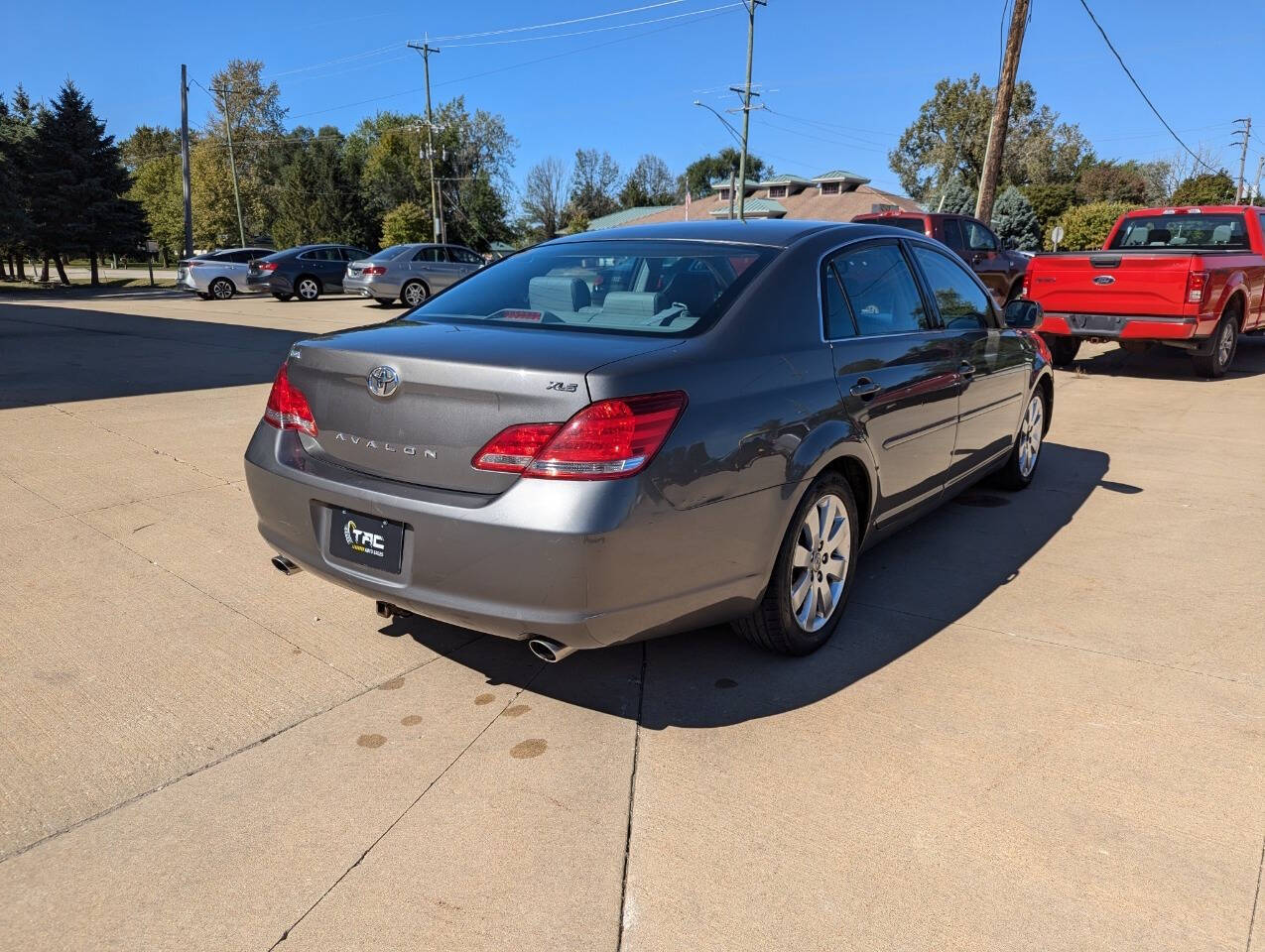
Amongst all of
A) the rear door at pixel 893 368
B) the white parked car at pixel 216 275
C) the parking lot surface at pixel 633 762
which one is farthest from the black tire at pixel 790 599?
the white parked car at pixel 216 275

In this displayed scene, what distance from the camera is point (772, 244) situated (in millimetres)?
3682

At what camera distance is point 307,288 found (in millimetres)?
24906

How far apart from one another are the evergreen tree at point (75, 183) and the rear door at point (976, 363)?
38.7 m

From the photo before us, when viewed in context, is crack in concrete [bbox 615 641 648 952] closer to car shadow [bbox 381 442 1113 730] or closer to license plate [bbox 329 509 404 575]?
car shadow [bbox 381 442 1113 730]

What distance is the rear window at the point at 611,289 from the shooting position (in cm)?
334

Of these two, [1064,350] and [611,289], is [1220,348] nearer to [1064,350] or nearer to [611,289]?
[1064,350]

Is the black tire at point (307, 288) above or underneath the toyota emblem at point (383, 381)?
above

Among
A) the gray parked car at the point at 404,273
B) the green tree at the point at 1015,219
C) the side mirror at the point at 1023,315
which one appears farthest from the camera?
the green tree at the point at 1015,219

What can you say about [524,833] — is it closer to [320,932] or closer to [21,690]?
[320,932]

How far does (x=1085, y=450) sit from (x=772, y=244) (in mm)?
4728

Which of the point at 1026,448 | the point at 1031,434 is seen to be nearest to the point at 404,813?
the point at 1026,448

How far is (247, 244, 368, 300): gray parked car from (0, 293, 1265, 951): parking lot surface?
67.1 feet

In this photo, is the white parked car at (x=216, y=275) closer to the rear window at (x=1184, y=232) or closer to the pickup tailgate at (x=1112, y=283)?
the pickup tailgate at (x=1112, y=283)

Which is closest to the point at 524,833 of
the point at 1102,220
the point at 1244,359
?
the point at 1244,359
